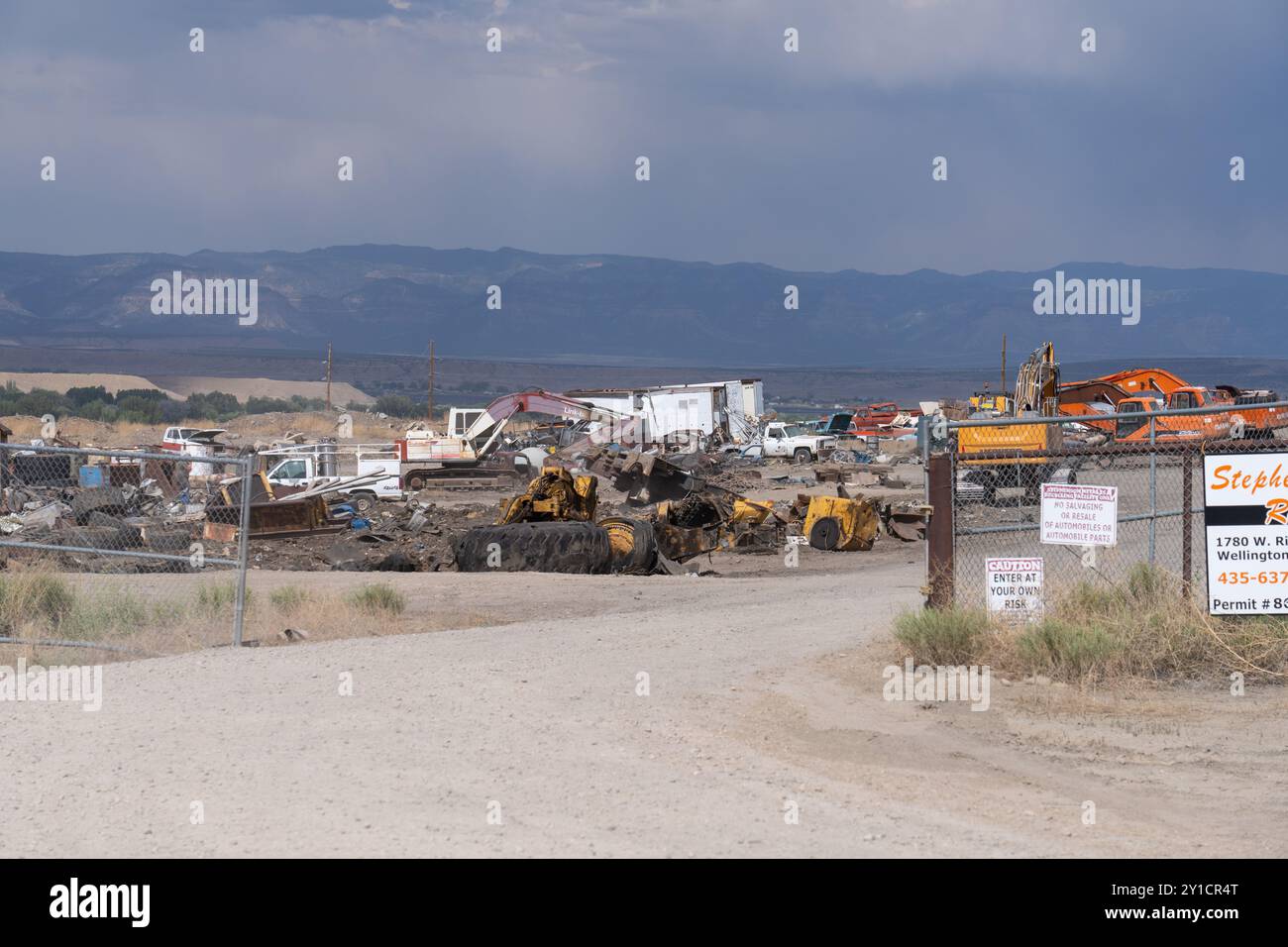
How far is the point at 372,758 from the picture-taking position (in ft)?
28.0

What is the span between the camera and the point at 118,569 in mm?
19422

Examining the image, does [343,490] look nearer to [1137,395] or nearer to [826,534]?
[826,534]

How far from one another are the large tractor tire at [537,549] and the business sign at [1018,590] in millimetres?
10451

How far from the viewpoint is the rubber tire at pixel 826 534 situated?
82.4 feet

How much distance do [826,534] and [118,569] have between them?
12000 millimetres

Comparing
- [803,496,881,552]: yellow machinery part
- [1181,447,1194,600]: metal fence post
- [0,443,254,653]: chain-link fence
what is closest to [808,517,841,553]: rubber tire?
[803,496,881,552]: yellow machinery part

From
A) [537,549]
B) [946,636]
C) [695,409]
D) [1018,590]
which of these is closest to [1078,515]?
[1018,590]

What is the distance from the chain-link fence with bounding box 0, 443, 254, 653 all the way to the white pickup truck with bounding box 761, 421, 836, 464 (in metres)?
29.8

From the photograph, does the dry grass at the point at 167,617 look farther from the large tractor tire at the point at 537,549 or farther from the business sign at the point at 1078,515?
the business sign at the point at 1078,515

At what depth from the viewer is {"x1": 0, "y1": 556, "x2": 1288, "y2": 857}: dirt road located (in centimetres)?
704

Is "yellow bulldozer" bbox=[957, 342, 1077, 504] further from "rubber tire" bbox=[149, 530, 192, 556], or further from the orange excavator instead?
"rubber tire" bbox=[149, 530, 192, 556]

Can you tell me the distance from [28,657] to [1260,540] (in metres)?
10.3

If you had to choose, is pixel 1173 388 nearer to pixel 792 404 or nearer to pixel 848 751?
pixel 848 751

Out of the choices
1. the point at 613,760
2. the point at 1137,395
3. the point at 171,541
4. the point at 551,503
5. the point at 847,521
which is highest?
the point at 1137,395
